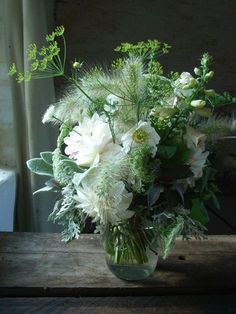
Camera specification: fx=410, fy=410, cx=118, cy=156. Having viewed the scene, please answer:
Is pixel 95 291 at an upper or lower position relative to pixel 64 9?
lower

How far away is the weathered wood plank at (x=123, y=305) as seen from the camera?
33.8 inches

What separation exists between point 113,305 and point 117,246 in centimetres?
13

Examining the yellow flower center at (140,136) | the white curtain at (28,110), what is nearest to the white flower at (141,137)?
the yellow flower center at (140,136)

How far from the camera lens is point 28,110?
1.59 meters

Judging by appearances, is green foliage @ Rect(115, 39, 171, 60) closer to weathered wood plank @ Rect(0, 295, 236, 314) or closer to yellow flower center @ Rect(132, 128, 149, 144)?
yellow flower center @ Rect(132, 128, 149, 144)

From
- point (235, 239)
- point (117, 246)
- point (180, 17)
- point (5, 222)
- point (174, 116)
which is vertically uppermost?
point (180, 17)

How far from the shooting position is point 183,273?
3.34ft

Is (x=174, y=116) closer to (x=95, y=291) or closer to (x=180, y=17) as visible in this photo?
(x=95, y=291)

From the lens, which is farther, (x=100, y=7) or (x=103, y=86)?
(x=100, y=7)

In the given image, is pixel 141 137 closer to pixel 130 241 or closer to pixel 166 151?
pixel 166 151

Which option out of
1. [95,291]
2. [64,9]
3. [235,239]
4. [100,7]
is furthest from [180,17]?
[95,291]

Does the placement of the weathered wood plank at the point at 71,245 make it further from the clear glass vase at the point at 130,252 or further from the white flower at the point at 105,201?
the white flower at the point at 105,201

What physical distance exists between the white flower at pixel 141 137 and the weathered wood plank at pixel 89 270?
1.16ft

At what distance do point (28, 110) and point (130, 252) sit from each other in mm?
866
